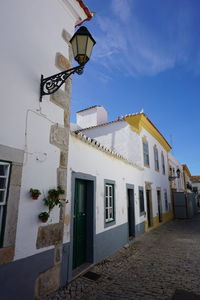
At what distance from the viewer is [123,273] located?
414 centimetres

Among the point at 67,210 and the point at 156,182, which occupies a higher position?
the point at 156,182

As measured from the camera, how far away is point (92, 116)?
39.1 ft

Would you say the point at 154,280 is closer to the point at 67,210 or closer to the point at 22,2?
the point at 67,210

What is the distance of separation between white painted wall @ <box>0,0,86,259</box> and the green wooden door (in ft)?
4.05

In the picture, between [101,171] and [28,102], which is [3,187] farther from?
[101,171]

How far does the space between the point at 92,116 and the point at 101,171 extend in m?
7.15

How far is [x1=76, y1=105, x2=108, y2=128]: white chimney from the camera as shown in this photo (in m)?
11.8

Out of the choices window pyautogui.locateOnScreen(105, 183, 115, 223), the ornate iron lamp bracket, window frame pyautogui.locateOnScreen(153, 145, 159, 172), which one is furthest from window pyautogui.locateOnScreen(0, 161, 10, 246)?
window frame pyautogui.locateOnScreen(153, 145, 159, 172)

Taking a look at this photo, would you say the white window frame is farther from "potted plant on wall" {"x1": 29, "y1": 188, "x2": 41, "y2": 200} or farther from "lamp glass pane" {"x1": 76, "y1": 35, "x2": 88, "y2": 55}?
"lamp glass pane" {"x1": 76, "y1": 35, "x2": 88, "y2": 55}

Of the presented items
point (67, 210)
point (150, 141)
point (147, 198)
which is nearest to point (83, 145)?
point (67, 210)

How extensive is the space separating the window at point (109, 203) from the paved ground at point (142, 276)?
1.11 metres

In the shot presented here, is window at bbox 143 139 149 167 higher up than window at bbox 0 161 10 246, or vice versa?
window at bbox 143 139 149 167

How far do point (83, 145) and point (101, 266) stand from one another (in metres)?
3.18

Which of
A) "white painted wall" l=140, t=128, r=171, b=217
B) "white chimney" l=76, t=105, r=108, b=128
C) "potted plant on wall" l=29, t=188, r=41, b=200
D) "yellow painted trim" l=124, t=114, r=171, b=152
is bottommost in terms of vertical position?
"potted plant on wall" l=29, t=188, r=41, b=200
